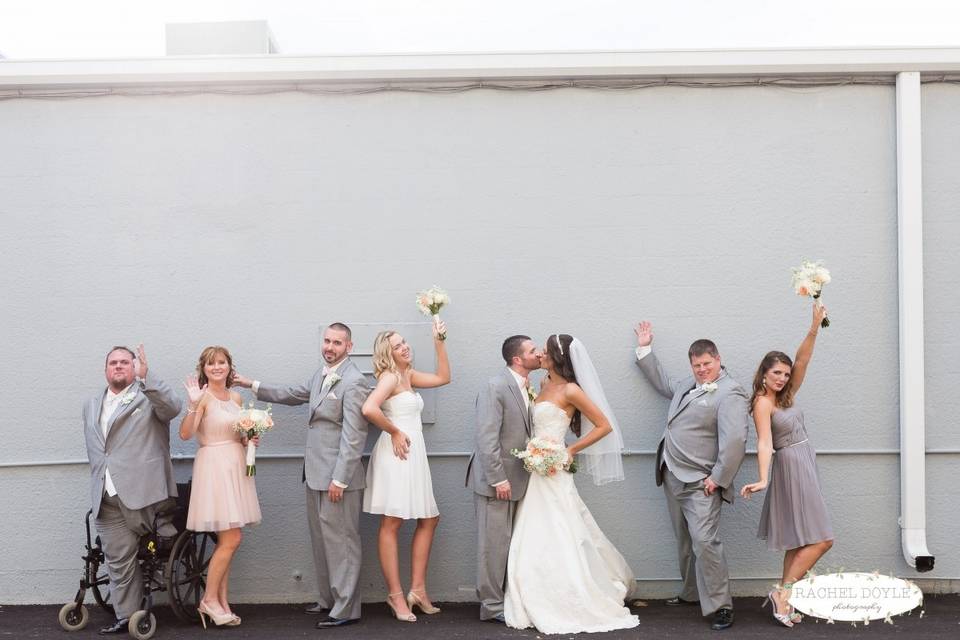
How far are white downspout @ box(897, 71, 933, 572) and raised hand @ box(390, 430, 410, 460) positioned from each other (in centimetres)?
373

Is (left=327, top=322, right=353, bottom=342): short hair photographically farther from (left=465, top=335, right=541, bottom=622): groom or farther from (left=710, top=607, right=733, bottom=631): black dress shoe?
(left=710, top=607, right=733, bottom=631): black dress shoe

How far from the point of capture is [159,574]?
21.2ft

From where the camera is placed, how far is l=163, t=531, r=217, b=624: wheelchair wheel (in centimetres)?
626

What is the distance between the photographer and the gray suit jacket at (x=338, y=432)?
637cm

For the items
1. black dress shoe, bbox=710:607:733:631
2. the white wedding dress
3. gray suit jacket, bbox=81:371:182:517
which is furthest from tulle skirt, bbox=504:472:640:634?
gray suit jacket, bbox=81:371:182:517

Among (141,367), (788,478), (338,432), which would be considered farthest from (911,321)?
(141,367)

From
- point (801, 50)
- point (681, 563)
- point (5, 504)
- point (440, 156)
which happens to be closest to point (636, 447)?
point (681, 563)

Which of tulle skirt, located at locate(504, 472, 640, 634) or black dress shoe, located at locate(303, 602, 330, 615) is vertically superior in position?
tulle skirt, located at locate(504, 472, 640, 634)

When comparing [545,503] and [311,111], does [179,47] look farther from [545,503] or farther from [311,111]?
[545,503]

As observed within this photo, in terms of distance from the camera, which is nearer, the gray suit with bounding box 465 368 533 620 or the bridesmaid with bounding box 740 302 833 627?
the bridesmaid with bounding box 740 302 833 627

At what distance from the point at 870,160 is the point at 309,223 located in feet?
14.2

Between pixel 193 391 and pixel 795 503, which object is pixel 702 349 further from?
pixel 193 391

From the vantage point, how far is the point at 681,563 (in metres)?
6.81

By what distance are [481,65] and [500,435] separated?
2.79 metres
